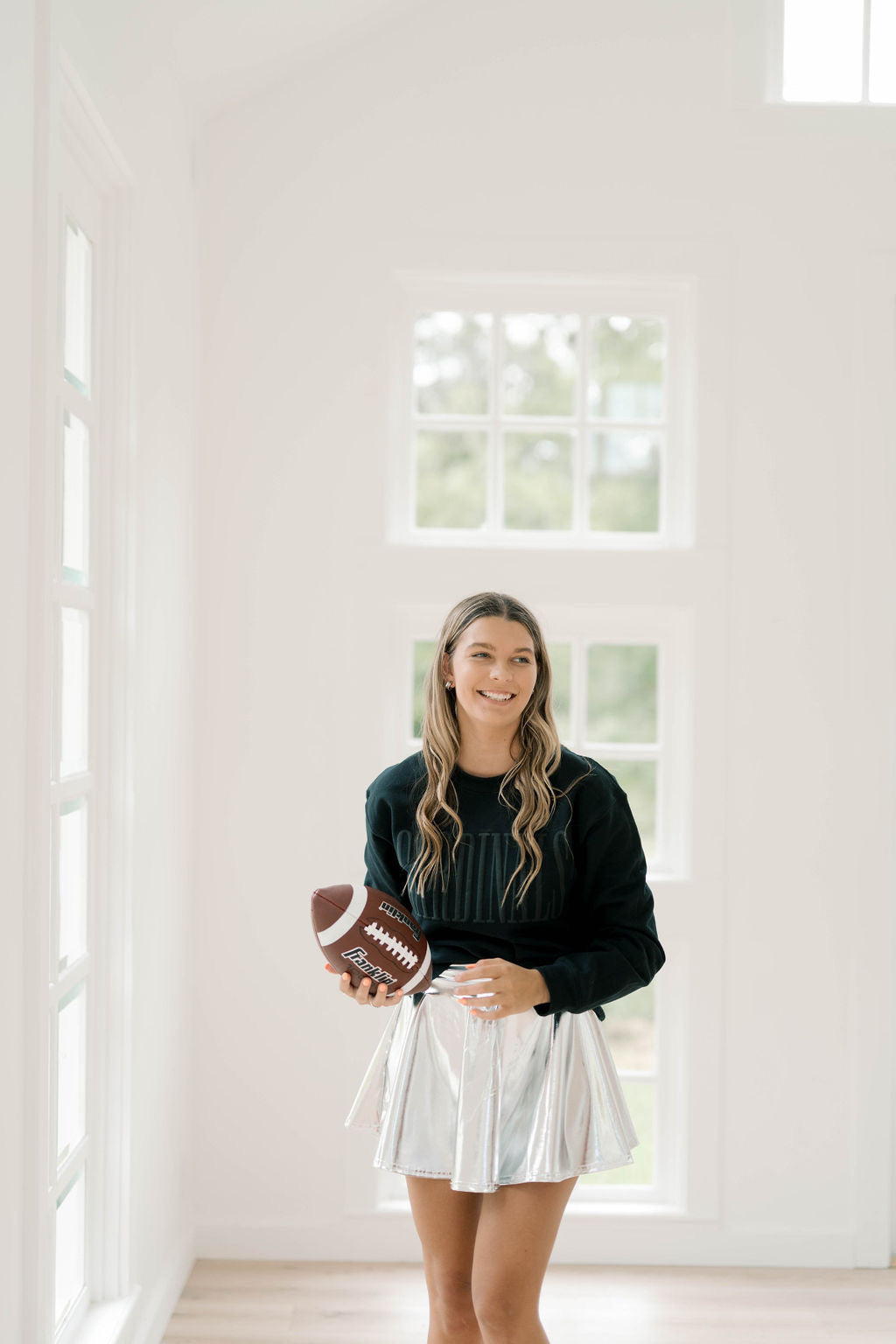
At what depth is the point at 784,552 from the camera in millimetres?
2961

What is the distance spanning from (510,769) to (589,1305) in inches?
62.5

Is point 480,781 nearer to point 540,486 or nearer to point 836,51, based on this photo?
point 540,486

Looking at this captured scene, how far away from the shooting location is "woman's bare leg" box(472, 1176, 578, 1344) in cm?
175

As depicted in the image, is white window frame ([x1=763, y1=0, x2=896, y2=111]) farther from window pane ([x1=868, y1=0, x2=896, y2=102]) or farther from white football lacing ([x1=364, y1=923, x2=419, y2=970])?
white football lacing ([x1=364, y1=923, x2=419, y2=970])

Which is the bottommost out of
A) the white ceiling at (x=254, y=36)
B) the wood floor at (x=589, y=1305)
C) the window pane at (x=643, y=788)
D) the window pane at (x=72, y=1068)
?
the wood floor at (x=589, y=1305)

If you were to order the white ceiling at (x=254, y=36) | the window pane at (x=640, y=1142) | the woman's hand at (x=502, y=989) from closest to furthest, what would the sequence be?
the woman's hand at (x=502, y=989)
the white ceiling at (x=254, y=36)
the window pane at (x=640, y=1142)

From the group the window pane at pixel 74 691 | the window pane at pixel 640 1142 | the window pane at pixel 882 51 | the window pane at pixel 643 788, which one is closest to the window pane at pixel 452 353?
the window pane at pixel 643 788

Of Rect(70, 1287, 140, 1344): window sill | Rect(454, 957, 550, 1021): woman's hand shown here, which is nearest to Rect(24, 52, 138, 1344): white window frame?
Rect(70, 1287, 140, 1344): window sill

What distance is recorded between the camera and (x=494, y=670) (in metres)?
1.87

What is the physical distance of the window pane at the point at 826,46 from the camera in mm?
2986

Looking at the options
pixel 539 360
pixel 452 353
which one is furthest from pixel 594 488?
pixel 452 353

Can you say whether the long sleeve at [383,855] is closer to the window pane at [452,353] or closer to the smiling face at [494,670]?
the smiling face at [494,670]

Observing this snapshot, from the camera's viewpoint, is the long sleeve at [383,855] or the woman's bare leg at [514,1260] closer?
the woman's bare leg at [514,1260]

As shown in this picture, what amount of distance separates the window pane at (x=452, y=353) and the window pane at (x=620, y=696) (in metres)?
0.77
